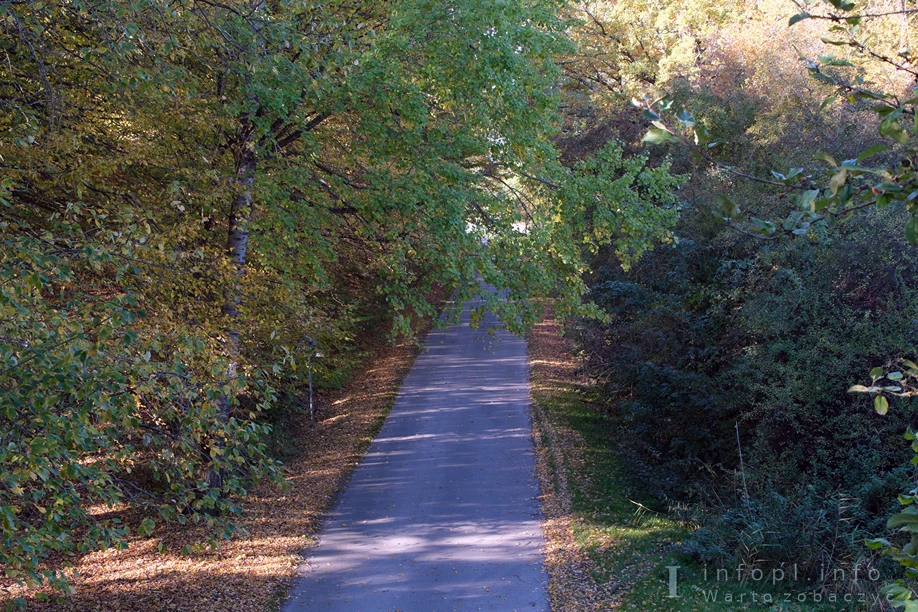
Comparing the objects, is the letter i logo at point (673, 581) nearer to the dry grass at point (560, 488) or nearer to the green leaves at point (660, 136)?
the dry grass at point (560, 488)

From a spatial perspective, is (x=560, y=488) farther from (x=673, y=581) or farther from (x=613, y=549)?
(x=673, y=581)

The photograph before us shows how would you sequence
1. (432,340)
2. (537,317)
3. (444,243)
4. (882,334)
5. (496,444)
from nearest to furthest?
(882,334)
(444,243)
(537,317)
(496,444)
(432,340)

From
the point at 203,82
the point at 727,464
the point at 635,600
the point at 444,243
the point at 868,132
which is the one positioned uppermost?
the point at 203,82

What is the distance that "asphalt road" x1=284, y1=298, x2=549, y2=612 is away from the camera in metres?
8.78

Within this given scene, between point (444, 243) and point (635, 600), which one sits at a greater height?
point (444, 243)

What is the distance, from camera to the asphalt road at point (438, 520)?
8.78m

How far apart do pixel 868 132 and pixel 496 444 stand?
893 cm

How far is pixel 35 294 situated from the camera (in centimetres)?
496

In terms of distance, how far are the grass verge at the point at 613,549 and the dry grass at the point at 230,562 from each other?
371 cm

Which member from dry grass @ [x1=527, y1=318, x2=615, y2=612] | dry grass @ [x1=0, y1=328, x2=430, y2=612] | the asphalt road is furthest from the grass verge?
dry grass @ [x1=0, y1=328, x2=430, y2=612]

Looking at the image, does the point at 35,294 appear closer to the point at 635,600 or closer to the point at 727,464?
the point at 635,600

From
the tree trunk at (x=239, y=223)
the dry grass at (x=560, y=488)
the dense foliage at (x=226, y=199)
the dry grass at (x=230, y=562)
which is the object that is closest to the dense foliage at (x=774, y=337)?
the dry grass at (x=560, y=488)

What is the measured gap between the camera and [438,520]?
1105 cm

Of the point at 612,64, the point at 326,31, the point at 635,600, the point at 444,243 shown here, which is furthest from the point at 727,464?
the point at 612,64
